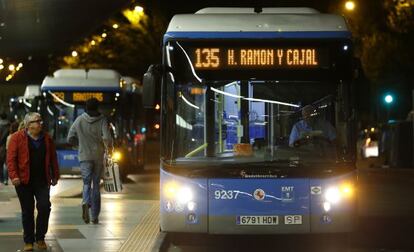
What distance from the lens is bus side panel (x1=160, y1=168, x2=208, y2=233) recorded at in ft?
31.3

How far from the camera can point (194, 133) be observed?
31.9ft

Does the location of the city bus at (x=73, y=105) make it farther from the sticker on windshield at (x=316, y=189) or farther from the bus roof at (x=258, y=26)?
the sticker on windshield at (x=316, y=189)

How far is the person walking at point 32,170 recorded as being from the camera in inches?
377

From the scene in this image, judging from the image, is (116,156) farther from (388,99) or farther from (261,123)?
(388,99)

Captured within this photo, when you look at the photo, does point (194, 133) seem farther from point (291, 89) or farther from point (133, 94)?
point (133, 94)

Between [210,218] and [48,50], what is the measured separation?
32.7 m

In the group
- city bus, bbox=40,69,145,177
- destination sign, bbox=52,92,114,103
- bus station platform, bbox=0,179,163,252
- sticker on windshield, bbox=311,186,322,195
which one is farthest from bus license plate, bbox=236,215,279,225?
destination sign, bbox=52,92,114,103

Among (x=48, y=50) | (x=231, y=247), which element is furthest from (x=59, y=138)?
(x=48, y=50)

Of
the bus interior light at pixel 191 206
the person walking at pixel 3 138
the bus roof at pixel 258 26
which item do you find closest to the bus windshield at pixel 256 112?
the bus roof at pixel 258 26

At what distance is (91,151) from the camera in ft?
40.3

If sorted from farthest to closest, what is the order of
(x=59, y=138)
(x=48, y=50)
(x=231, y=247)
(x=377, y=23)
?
1. (x=48, y=50)
2. (x=377, y=23)
3. (x=59, y=138)
4. (x=231, y=247)

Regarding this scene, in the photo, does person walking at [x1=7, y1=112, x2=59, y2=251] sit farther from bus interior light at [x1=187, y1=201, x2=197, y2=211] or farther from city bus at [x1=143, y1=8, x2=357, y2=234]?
bus interior light at [x1=187, y1=201, x2=197, y2=211]

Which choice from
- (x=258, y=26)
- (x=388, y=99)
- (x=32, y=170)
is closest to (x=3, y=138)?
(x=32, y=170)

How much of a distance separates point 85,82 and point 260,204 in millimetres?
14975
